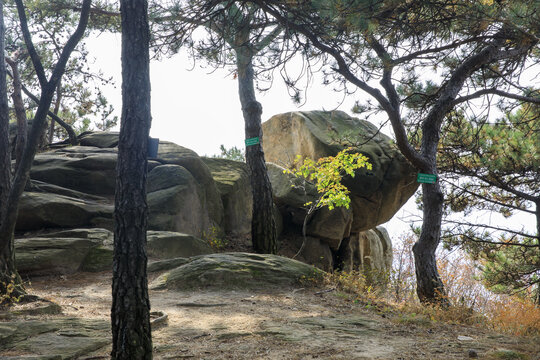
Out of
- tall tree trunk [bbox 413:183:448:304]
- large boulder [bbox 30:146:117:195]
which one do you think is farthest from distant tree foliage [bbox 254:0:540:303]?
large boulder [bbox 30:146:117:195]

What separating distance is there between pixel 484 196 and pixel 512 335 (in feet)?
22.7

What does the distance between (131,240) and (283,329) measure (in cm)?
210

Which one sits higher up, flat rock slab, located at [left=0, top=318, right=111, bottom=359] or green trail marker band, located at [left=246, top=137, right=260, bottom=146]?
green trail marker band, located at [left=246, top=137, right=260, bottom=146]

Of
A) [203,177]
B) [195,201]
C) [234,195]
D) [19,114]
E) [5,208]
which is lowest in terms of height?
[5,208]

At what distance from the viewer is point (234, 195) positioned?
12.1 metres

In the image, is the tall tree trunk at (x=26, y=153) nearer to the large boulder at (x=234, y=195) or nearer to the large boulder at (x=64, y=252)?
the large boulder at (x=64, y=252)

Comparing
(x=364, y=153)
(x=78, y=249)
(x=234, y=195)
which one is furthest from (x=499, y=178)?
(x=78, y=249)

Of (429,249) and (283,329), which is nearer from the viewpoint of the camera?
(283,329)

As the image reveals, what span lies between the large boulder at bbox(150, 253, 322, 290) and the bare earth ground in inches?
10.6

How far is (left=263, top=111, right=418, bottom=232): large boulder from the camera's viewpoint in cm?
1273

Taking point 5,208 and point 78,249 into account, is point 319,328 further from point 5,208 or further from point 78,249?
point 78,249

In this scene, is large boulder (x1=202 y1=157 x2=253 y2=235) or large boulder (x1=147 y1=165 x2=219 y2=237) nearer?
large boulder (x1=147 y1=165 x2=219 y2=237)

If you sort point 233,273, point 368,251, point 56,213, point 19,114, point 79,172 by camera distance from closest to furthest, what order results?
point 233,273 < point 56,213 < point 19,114 < point 79,172 < point 368,251

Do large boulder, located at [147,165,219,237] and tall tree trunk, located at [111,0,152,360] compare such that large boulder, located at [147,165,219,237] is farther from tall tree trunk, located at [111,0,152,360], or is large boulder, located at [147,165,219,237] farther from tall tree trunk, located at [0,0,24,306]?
tall tree trunk, located at [111,0,152,360]
